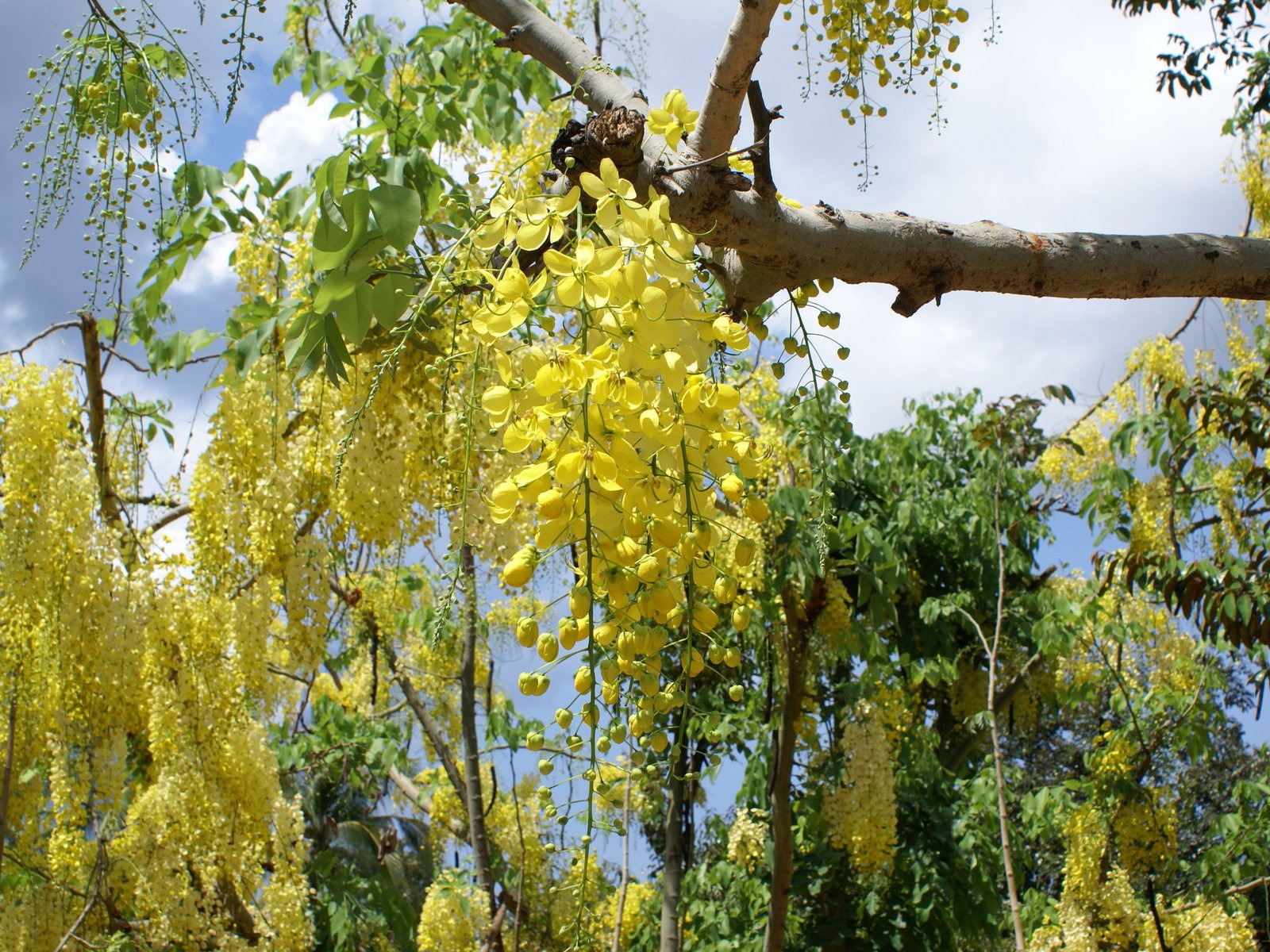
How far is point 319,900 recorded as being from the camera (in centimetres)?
455

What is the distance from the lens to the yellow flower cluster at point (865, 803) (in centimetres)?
432

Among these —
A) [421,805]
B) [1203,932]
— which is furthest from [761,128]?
[421,805]

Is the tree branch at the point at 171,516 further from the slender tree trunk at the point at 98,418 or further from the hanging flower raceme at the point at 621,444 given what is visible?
the hanging flower raceme at the point at 621,444

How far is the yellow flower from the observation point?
1117 mm

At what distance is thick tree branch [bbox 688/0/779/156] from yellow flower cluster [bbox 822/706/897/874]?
143 inches

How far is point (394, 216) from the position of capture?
3.99 ft

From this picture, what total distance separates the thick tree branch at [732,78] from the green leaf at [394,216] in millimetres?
399

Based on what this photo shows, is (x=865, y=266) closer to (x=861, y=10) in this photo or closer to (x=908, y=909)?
(x=861, y=10)

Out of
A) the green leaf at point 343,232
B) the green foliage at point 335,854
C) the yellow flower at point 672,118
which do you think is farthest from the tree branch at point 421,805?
the yellow flower at point 672,118

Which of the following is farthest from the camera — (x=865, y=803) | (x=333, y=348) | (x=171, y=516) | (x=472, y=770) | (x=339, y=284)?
(x=865, y=803)

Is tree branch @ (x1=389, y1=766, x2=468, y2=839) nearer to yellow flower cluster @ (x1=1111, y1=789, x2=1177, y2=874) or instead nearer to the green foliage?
the green foliage

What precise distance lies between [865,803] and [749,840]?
59 cm

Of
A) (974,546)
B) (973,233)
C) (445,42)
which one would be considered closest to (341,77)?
(445,42)

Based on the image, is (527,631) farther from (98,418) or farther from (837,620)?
(837,620)
